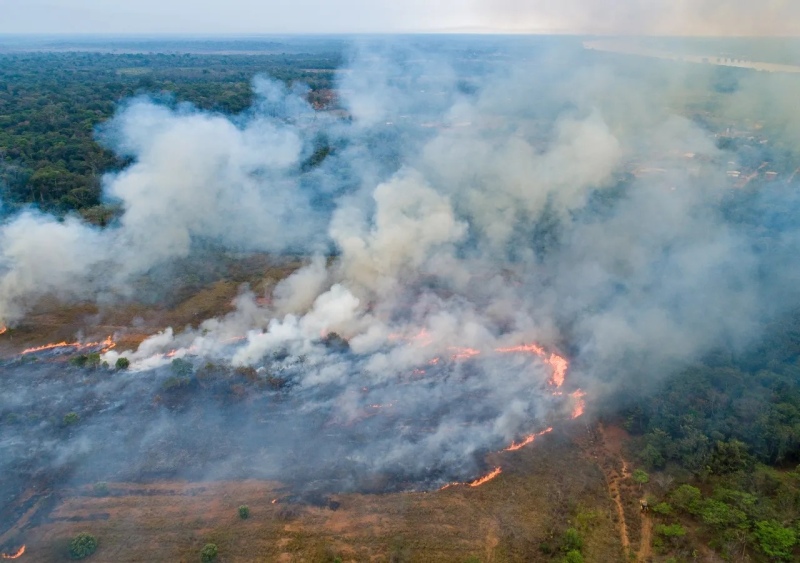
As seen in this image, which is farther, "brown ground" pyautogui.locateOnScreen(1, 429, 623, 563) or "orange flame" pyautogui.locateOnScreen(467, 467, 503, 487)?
"orange flame" pyautogui.locateOnScreen(467, 467, 503, 487)

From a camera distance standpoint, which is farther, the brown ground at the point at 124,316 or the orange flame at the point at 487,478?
the brown ground at the point at 124,316

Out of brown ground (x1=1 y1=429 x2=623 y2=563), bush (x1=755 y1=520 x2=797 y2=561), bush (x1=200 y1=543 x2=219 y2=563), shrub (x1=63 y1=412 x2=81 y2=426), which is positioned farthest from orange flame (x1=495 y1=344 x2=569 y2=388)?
shrub (x1=63 y1=412 x2=81 y2=426)

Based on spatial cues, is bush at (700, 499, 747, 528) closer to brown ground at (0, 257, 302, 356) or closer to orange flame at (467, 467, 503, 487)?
orange flame at (467, 467, 503, 487)

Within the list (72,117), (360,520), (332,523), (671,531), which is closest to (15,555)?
(332,523)

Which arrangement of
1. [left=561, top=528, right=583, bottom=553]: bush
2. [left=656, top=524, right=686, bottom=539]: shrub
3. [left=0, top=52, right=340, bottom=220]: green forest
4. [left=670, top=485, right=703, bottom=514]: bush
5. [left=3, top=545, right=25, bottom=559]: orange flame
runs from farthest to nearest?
[left=0, top=52, right=340, bottom=220]: green forest < [left=670, top=485, right=703, bottom=514]: bush < [left=656, top=524, right=686, bottom=539]: shrub < [left=561, top=528, right=583, bottom=553]: bush < [left=3, top=545, right=25, bottom=559]: orange flame

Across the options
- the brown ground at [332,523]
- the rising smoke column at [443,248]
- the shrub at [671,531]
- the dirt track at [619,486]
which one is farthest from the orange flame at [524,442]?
the shrub at [671,531]

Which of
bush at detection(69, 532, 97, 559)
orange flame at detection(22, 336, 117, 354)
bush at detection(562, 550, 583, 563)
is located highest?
orange flame at detection(22, 336, 117, 354)

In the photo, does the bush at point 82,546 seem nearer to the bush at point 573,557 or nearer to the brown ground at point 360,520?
the brown ground at point 360,520
